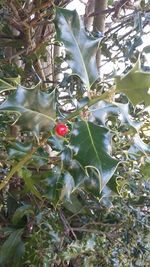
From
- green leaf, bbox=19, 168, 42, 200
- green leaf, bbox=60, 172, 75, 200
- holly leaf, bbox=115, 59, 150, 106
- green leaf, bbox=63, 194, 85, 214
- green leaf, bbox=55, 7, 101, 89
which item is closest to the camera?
holly leaf, bbox=115, 59, 150, 106

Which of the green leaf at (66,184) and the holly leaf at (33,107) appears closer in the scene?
the holly leaf at (33,107)

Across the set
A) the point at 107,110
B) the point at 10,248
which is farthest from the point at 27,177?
the point at 107,110

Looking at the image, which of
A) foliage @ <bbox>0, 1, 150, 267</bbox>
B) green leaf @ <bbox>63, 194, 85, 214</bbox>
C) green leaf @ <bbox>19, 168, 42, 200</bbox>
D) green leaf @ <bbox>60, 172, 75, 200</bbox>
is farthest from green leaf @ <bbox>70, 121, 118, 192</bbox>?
green leaf @ <bbox>63, 194, 85, 214</bbox>

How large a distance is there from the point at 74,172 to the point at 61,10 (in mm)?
271

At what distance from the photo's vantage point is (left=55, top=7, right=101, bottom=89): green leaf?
0.68 meters

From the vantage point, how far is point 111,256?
1.08 m

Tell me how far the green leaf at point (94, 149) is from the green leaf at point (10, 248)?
0.61m

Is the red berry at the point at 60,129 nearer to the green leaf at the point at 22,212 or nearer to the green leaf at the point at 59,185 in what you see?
the green leaf at the point at 59,185

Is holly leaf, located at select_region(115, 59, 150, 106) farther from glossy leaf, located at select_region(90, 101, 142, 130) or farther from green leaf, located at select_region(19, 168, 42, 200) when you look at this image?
green leaf, located at select_region(19, 168, 42, 200)

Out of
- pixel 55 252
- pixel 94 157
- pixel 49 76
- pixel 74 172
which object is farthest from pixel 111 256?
pixel 49 76

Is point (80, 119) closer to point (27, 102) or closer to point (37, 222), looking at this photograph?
point (27, 102)

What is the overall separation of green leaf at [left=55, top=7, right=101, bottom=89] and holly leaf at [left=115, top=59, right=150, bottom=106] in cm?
11

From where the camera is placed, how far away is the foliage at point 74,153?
0.62 meters

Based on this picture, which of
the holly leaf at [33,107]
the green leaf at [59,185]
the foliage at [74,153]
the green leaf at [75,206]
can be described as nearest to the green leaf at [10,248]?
the foliage at [74,153]
